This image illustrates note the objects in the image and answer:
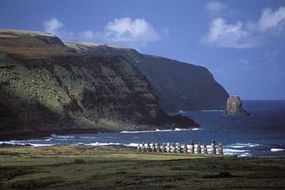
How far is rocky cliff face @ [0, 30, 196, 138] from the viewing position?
391 ft

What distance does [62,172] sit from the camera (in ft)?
112

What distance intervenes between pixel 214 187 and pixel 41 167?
55.0ft

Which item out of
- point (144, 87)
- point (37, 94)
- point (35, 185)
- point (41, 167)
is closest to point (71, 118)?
point (37, 94)

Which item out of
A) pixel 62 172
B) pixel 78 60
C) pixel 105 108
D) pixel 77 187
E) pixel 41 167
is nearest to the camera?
pixel 77 187

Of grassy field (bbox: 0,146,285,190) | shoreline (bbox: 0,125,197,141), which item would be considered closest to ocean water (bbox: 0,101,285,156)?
shoreline (bbox: 0,125,197,141)

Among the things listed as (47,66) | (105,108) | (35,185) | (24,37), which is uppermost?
(24,37)

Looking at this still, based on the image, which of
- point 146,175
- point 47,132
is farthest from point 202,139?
point 146,175

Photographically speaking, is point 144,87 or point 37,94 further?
point 144,87

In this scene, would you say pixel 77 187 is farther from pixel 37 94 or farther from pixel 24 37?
pixel 24 37

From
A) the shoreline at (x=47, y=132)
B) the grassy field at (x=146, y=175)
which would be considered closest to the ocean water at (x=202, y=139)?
the shoreline at (x=47, y=132)

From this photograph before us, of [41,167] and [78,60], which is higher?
[78,60]

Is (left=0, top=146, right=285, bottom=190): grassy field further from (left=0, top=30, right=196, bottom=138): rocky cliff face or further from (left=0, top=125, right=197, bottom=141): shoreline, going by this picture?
(left=0, top=30, right=196, bottom=138): rocky cliff face

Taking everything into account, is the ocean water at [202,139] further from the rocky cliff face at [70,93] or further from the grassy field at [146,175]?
the grassy field at [146,175]

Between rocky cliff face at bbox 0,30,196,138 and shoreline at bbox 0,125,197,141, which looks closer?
shoreline at bbox 0,125,197,141
